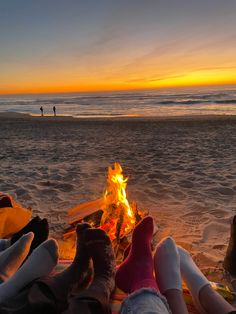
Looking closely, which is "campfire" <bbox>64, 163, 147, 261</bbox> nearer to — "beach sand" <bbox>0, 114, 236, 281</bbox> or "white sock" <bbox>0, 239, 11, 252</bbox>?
"beach sand" <bbox>0, 114, 236, 281</bbox>

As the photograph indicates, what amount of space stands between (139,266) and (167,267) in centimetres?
21

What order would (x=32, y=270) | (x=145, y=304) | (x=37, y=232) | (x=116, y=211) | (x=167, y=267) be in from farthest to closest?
(x=116, y=211), (x=37, y=232), (x=167, y=267), (x=32, y=270), (x=145, y=304)

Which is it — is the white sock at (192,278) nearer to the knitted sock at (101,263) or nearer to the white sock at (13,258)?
the knitted sock at (101,263)

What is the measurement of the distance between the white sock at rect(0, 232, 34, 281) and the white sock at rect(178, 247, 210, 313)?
4.12ft

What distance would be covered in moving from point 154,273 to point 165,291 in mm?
323

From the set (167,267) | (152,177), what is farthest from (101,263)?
(152,177)

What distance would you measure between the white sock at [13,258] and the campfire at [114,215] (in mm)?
1151

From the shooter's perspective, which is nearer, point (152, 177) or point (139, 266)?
point (139, 266)

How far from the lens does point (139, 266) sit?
2436 millimetres

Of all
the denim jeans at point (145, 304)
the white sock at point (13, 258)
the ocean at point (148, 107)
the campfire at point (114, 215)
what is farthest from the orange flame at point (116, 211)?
the ocean at point (148, 107)

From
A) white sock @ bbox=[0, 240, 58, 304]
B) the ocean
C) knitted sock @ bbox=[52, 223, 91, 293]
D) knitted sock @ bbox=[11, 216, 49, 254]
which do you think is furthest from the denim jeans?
the ocean

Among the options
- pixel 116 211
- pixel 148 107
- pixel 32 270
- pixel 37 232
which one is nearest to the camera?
pixel 32 270

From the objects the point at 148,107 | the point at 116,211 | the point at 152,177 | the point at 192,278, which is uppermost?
the point at 148,107

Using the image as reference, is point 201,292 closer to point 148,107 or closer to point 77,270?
point 77,270
